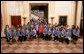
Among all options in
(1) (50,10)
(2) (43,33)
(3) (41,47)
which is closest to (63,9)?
(1) (50,10)

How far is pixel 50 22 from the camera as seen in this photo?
12.1 meters

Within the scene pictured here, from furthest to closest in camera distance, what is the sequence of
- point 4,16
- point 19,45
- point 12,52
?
point 4,16 < point 19,45 < point 12,52

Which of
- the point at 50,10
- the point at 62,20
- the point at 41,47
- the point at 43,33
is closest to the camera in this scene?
the point at 41,47

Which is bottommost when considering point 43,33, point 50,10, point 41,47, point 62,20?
point 41,47

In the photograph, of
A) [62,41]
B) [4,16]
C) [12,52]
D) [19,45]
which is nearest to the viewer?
[12,52]

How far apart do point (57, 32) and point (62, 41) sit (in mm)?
730

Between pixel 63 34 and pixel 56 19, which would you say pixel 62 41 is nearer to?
pixel 63 34

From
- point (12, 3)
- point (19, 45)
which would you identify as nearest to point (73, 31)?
point (19, 45)

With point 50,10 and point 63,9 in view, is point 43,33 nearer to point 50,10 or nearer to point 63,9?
point 50,10

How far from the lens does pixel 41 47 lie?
888 cm

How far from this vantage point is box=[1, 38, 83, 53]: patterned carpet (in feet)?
26.9

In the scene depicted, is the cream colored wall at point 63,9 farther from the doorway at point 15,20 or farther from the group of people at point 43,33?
the doorway at point 15,20

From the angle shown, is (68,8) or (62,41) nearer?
(62,41)

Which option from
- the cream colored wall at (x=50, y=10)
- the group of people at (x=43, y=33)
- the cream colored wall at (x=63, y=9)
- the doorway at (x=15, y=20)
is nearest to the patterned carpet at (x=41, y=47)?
the group of people at (x=43, y=33)
